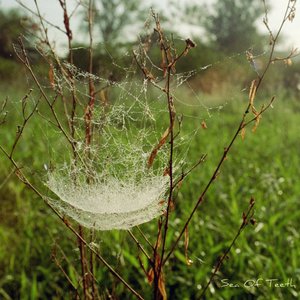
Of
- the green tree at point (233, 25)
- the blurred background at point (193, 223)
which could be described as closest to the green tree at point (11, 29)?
the blurred background at point (193, 223)

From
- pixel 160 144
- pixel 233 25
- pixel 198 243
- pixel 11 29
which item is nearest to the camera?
pixel 160 144

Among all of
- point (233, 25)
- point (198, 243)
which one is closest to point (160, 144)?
point (198, 243)

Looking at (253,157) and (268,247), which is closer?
(268,247)

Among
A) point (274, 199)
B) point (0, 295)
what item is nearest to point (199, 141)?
point (274, 199)

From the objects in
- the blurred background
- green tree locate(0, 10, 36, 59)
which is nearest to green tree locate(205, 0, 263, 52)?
green tree locate(0, 10, 36, 59)

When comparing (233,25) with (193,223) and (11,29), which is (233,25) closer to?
(11,29)

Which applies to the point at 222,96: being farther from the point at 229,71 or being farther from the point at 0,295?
the point at 0,295

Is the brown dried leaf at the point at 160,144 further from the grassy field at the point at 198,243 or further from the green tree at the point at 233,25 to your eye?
the green tree at the point at 233,25

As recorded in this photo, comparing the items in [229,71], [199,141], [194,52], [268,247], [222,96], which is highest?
[194,52]

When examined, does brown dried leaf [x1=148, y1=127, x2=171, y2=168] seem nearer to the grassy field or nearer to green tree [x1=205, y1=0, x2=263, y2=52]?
the grassy field
